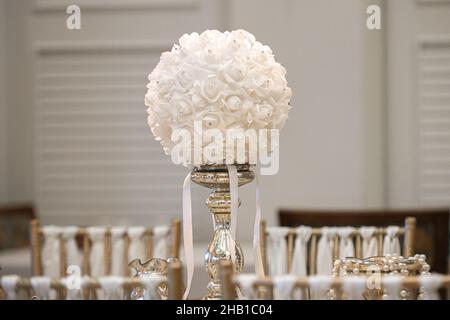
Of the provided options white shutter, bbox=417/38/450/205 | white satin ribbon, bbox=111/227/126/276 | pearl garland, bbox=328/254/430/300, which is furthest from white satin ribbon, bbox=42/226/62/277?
white shutter, bbox=417/38/450/205

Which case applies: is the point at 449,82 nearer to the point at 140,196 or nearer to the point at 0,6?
the point at 140,196

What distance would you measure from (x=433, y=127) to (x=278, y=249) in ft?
4.52

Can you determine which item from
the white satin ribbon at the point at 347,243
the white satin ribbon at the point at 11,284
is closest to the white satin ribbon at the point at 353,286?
the white satin ribbon at the point at 11,284

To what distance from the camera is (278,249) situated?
2.00 meters

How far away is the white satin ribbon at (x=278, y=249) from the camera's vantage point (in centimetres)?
199

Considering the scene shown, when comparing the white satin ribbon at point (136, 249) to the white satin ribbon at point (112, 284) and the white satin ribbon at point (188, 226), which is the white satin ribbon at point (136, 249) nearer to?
the white satin ribbon at point (188, 226)

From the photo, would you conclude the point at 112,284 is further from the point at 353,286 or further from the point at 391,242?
the point at 391,242

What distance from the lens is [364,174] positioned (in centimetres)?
297

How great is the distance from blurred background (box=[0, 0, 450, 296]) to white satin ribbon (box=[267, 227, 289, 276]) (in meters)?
0.97

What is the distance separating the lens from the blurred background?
2979 mm

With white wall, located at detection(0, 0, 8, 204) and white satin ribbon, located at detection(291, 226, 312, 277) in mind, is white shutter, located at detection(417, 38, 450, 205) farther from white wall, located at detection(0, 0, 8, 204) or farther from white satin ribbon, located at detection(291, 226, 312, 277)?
white wall, located at detection(0, 0, 8, 204)

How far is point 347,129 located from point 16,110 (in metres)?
1.47
